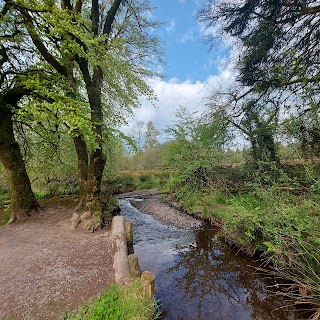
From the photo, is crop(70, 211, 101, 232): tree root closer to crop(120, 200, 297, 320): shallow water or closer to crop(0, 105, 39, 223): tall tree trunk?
crop(120, 200, 297, 320): shallow water

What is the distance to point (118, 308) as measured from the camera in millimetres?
2734

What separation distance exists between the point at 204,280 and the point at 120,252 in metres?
1.94

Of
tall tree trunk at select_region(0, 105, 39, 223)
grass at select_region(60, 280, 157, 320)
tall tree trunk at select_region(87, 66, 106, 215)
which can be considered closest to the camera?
grass at select_region(60, 280, 157, 320)

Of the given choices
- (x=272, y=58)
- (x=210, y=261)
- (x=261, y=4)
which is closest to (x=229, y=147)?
(x=272, y=58)

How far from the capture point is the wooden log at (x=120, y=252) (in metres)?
3.57

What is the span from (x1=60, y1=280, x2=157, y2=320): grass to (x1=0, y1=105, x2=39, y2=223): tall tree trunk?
579 centimetres

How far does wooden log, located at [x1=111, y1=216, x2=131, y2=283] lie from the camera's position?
357 cm

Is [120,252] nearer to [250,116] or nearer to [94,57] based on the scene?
[94,57]

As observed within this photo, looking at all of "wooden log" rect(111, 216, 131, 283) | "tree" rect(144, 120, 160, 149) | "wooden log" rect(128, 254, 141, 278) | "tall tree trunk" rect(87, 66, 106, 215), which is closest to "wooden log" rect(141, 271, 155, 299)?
"wooden log" rect(111, 216, 131, 283)

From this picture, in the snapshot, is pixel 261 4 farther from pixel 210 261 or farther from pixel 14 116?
pixel 14 116

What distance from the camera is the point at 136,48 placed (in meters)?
9.66

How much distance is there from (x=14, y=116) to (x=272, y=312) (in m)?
9.81

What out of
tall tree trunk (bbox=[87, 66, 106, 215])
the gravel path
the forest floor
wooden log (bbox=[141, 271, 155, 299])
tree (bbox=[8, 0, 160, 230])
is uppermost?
tree (bbox=[8, 0, 160, 230])

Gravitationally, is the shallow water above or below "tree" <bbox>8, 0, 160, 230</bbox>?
below
